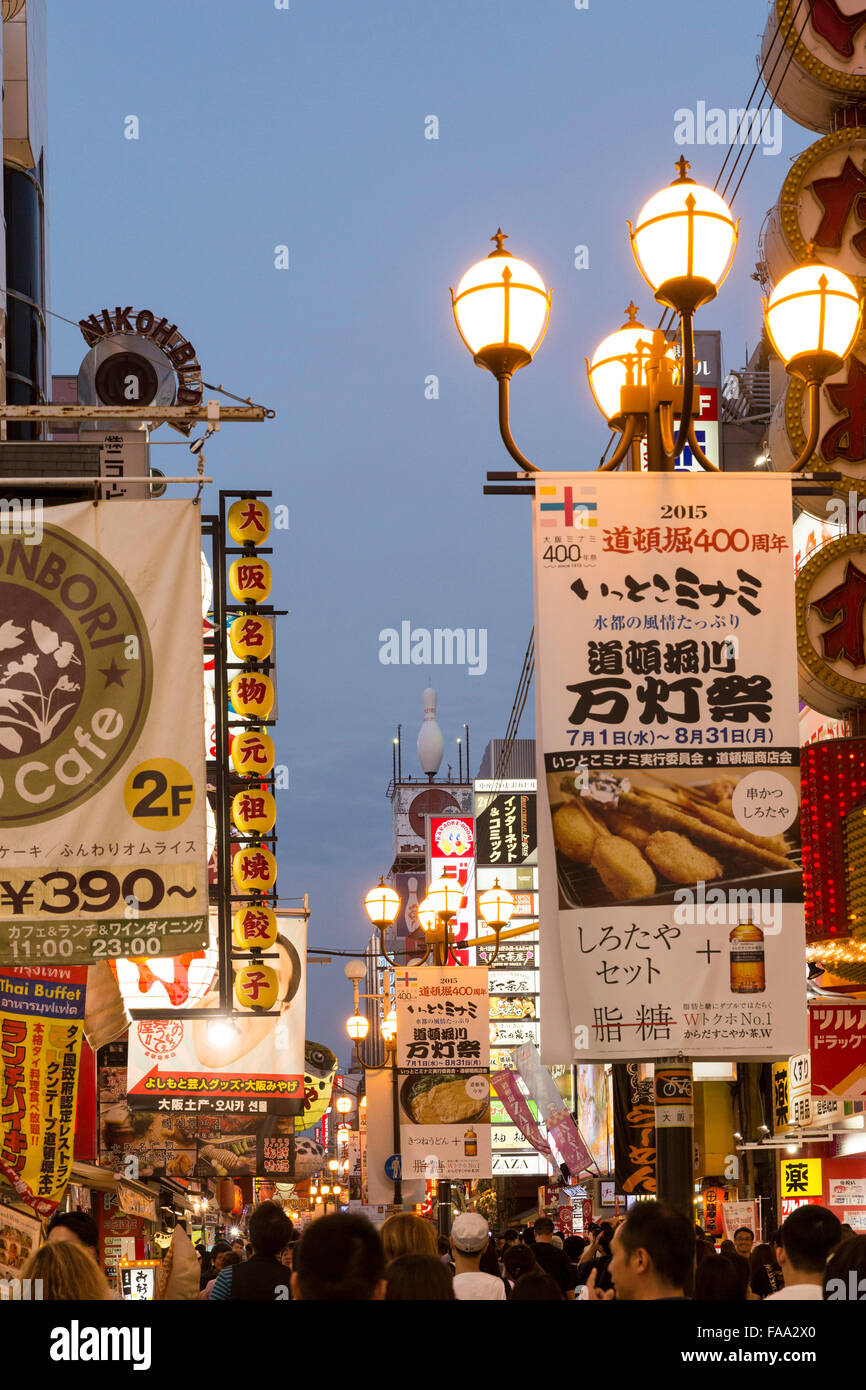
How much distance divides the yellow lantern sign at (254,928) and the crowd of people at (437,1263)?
9.14 meters

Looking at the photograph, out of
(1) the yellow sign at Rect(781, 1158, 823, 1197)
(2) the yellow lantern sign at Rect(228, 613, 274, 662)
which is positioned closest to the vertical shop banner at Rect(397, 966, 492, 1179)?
(2) the yellow lantern sign at Rect(228, 613, 274, 662)

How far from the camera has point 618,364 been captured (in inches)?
417

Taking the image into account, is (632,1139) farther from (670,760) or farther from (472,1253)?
(670,760)

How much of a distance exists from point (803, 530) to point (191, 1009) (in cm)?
1492

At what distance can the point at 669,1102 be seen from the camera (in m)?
8.23

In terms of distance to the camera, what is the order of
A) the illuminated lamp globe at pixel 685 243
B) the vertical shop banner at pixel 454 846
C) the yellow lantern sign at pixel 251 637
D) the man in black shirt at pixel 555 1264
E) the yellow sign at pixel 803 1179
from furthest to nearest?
the vertical shop banner at pixel 454 846, the yellow sign at pixel 803 1179, the yellow lantern sign at pixel 251 637, the man in black shirt at pixel 555 1264, the illuminated lamp globe at pixel 685 243

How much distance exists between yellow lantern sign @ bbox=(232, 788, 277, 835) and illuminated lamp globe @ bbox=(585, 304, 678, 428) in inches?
376

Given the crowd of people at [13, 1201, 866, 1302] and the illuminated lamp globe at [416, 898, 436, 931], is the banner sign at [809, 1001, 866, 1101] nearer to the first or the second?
the crowd of people at [13, 1201, 866, 1302]

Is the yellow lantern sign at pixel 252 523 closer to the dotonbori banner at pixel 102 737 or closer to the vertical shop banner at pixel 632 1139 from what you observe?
the vertical shop banner at pixel 632 1139

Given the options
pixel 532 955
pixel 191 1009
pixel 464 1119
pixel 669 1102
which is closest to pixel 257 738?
pixel 191 1009

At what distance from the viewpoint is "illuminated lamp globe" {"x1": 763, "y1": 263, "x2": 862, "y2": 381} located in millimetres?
9047

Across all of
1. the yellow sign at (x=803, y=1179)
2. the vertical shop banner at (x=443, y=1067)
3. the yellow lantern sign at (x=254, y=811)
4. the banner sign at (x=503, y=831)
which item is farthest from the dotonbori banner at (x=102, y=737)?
the banner sign at (x=503, y=831)

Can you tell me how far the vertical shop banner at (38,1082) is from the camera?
11.8 meters
